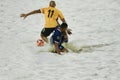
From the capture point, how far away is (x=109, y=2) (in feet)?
66.3

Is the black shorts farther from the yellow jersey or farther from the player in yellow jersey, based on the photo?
the yellow jersey

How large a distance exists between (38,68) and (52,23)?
8.22 ft

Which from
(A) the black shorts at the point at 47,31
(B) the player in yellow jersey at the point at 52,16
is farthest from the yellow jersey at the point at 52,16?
(A) the black shorts at the point at 47,31

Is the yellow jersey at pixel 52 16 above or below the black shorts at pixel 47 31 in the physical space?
above

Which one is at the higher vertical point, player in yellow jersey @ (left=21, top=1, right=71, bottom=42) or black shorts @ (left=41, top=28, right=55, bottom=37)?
player in yellow jersey @ (left=21, top=1, right=71, bottom=42)

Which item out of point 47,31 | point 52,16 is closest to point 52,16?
point 52,16

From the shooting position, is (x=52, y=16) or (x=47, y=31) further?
(x=47, y=31)

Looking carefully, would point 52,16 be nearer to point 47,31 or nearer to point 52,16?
point 52,16

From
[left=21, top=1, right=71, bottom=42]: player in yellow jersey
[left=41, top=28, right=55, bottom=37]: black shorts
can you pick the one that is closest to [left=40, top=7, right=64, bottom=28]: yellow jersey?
[left=21, top=1, right=71, bottom=42]: player in yellow jersey

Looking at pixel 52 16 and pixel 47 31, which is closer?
pixel 52 16

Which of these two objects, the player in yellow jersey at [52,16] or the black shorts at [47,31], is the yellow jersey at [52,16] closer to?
the player in yellow jersey at [52,16]

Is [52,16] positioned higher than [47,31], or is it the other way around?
[52,16]

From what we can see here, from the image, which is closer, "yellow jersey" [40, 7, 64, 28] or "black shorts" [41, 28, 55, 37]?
"yellow jersey" [40, 7, 64, 28]

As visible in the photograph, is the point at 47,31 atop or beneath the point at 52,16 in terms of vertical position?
beneath
